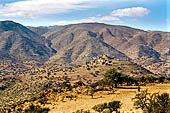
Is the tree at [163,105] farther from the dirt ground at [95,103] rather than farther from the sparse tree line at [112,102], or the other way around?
the dirt ground at [95,103]

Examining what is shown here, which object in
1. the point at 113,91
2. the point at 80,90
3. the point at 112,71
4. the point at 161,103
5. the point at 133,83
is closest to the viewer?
the point at 161,103

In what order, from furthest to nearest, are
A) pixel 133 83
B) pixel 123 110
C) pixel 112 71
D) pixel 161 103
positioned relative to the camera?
pixel 133 83 → pixel 112 71 → pixel 123 110 → pixel 161 103

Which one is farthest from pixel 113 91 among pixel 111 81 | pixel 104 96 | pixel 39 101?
pixel 39 101

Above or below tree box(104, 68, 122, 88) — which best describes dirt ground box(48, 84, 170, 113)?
below

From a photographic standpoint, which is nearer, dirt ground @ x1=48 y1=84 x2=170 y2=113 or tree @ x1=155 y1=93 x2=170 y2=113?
tree @ x1=155 y1=93 x2=170 y2=113

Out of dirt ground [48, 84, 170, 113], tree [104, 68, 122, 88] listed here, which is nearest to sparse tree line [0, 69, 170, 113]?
tree [104, 68, 122, 88]

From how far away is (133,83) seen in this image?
123 meters

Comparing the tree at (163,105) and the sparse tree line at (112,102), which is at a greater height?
the tree at (163,105)

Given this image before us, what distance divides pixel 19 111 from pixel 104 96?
31033 millimetres

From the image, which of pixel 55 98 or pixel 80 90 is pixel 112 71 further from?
pixel 55 98

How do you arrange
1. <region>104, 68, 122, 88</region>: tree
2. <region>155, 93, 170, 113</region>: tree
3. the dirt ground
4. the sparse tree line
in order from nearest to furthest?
<region>155, 93, 170, 113</region>: tree → the sparse tree line → the dirt ground → <region>104, 68, 122, 88</region>: tree

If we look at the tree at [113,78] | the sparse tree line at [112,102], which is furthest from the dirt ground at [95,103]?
the tree at [113,78]

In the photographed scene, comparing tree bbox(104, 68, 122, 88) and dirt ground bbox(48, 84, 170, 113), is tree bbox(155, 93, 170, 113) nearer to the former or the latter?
dirt ground bbox(48, 84, 170, 113)

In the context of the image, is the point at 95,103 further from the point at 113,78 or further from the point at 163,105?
the point at 163,105
